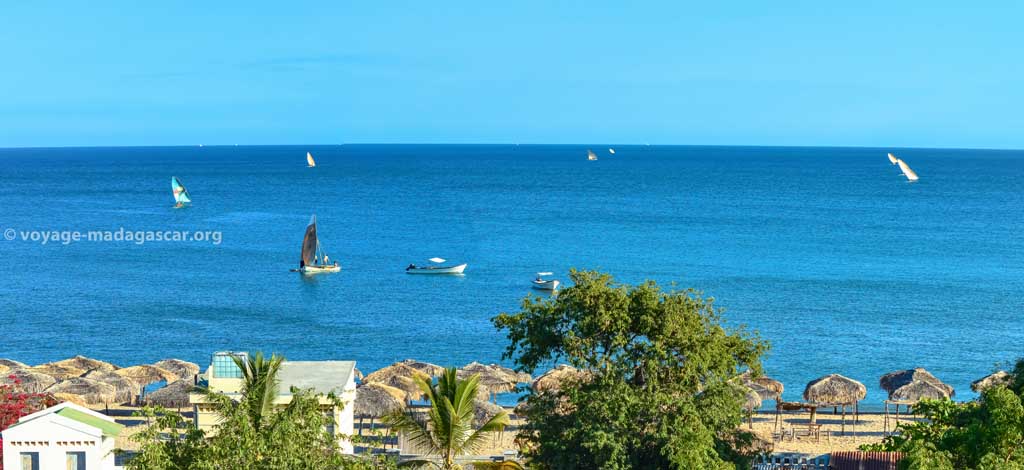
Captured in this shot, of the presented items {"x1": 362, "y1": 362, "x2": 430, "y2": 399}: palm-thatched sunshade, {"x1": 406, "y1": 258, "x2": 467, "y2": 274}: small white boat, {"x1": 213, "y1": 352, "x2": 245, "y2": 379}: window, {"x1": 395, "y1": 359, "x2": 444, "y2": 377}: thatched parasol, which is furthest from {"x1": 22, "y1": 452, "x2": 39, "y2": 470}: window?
{"x1": 406, "y1": 258, "x2": 467, "y2": 274}: small white boat

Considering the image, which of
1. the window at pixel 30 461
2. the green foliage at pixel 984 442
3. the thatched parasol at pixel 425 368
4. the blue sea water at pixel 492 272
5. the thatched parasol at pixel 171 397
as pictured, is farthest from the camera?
the blue sea water at pixel 492 272

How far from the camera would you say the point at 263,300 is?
5822cm

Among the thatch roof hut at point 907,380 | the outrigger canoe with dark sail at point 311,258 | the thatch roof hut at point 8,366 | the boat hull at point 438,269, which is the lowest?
the thatch roof hut at point 907,380

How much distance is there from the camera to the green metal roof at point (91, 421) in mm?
19875

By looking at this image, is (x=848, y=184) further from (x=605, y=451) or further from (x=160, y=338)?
(x=605, y=451)

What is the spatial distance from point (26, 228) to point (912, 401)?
289 ft

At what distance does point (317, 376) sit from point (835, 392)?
1606cm

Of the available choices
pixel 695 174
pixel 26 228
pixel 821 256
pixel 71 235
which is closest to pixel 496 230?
pixel 821 256

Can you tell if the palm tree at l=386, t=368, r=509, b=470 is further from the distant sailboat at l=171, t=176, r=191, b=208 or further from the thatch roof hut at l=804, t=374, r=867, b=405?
the distant sailboat at l=171, t=176, r=191, b=208

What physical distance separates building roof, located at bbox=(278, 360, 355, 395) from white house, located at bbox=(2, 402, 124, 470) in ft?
13.2

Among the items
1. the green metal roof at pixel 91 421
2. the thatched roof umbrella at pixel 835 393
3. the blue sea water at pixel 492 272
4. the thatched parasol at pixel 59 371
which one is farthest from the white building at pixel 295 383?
the blue sea water at pixel 492 272

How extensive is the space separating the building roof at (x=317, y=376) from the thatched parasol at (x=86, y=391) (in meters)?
9.41

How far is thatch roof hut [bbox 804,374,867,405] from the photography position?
31656mm

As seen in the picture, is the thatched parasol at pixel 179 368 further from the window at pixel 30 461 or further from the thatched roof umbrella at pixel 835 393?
the thatched roof umbrella at pixel 835 393
